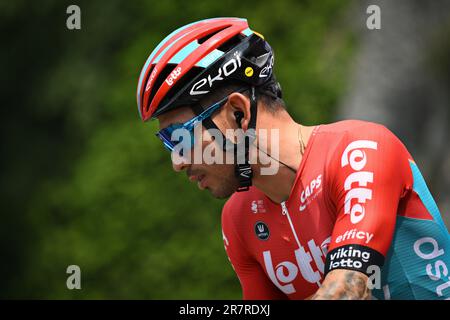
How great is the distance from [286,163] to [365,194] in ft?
2.23

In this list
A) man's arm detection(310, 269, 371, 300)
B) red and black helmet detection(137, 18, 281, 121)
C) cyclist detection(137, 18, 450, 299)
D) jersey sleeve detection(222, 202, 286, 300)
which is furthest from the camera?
jersey sleeve detection(222, 202, 286, 300)

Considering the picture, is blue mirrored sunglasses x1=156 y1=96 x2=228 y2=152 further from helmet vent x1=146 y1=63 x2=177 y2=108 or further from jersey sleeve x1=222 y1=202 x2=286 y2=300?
jersey sleeve x1=222 y1=202 x2=286 y2=300

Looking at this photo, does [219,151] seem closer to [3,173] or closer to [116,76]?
[116,76]

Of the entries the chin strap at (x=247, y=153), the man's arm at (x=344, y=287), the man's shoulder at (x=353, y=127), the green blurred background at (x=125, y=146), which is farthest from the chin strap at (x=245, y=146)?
the green blurred background at (x=125, y=146)

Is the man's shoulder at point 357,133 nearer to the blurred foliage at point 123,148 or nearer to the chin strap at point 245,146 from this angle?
the chin strap at point 245,146

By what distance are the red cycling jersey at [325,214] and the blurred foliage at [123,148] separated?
4433 mm

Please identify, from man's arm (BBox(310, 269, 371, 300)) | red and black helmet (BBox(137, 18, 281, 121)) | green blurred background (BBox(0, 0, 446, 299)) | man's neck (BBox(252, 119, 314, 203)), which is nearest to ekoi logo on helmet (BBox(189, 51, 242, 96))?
red and black helmet (BBox(137, 18, 281, 121))

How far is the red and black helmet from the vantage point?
3963 mm

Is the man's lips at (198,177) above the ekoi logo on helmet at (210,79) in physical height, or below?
below

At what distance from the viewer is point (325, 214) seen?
386 cm

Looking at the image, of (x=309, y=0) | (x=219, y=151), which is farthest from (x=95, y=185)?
(x=219, y=151)

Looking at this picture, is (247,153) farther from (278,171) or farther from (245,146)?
(278,171)

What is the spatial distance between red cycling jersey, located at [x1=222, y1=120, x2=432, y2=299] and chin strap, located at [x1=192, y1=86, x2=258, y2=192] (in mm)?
226

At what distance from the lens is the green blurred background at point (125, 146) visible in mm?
8758
